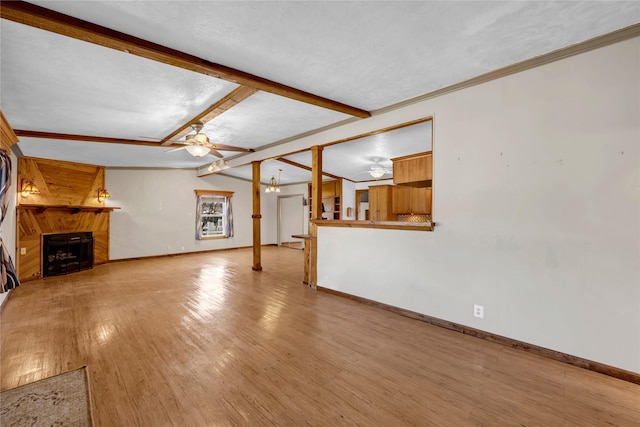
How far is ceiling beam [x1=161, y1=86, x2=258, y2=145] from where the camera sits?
3218 millimetres

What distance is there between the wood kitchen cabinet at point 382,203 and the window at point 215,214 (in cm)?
501

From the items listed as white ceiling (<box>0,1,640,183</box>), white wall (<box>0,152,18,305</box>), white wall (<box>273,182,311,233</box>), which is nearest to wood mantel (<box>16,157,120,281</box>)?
white wall (<box>0,152,18,305</box>)

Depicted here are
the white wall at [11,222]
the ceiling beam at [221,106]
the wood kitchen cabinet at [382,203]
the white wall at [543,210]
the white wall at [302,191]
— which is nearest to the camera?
the white wall at [543,210]

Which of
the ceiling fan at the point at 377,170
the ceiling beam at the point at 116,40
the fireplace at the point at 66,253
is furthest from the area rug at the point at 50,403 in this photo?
the ceiling fan at the point at 377,170

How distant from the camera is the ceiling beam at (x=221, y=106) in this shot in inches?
127

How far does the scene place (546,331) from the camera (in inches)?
103

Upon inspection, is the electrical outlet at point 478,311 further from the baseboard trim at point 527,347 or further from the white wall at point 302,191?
the white wall at point 302,191

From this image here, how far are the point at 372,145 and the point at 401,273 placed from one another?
286cm

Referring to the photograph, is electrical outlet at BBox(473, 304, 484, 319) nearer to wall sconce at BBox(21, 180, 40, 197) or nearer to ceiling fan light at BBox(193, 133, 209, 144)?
ceiling fan light at BBox(193, 133, 209, 144)

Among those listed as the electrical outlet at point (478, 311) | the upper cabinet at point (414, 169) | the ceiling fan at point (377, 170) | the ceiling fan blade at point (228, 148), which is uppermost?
the ceiling fan blade at point (228, 148)

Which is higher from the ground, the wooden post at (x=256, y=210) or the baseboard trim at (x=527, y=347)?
the wooden post at (x=256, y=210)

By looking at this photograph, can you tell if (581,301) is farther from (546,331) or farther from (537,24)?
(537,24)

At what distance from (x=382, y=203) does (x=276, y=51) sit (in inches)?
233

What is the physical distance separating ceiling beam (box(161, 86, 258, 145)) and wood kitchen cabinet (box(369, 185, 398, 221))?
508cm
